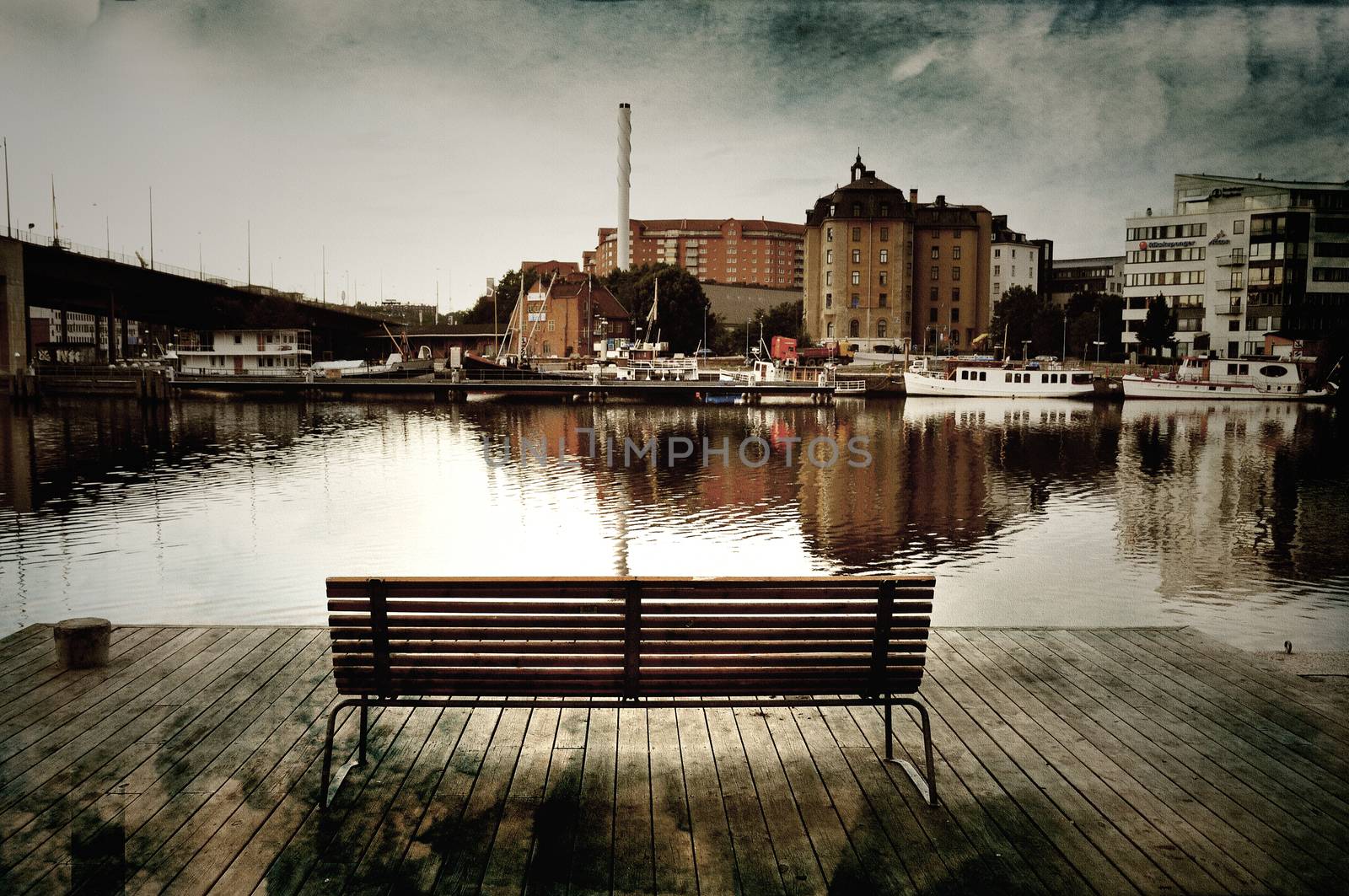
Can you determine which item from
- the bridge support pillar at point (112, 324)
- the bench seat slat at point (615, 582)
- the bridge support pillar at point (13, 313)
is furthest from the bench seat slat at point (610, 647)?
the bridge support pillar at point (112, 324)

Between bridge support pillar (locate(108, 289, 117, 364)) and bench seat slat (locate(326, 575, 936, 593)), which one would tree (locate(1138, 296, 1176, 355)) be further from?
bench seat slat (locate(326, 575, 936, 593))

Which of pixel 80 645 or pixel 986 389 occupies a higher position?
pixel 986 389

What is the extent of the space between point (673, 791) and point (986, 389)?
235 ft

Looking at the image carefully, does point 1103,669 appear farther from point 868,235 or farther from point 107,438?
point 868,235

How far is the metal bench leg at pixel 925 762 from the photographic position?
3832 mm

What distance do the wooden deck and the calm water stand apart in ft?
23.1

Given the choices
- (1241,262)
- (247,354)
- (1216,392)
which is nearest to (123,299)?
(247,354)

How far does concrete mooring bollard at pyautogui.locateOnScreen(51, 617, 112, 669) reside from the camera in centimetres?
548

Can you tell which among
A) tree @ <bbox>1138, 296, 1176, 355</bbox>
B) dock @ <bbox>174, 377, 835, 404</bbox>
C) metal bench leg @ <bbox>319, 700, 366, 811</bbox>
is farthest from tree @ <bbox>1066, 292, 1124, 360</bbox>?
metal bench leg @ <bbox>319, 700, 366, 811</bbox>

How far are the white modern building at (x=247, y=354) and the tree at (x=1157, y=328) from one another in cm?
7553

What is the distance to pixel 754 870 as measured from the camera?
3.29 m

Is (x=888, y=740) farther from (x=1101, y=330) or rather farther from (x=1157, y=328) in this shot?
(x=1101, y=330)

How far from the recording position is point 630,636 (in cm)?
393

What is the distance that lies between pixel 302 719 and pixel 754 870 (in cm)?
270
